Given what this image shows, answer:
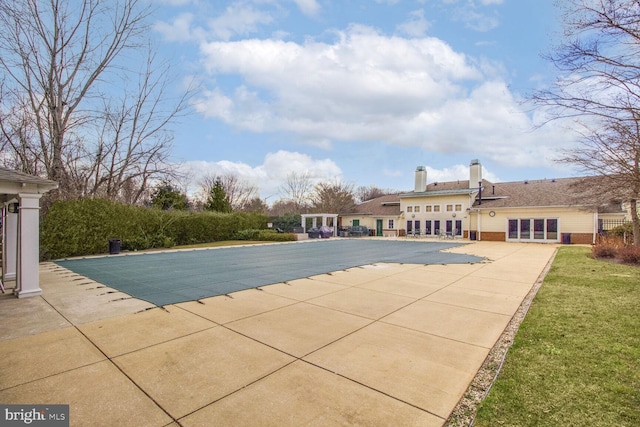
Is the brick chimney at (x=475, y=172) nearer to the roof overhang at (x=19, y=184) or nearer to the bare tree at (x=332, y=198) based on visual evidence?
the bare tree at (x=332, y=198)

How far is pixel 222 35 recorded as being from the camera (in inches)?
470

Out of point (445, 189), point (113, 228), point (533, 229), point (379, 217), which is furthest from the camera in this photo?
point (379, 217)

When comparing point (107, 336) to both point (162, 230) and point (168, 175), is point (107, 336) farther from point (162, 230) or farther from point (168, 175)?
point (168, 175)

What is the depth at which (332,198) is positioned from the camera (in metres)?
35.5

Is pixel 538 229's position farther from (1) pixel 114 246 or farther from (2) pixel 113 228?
(2) pixel 113 228

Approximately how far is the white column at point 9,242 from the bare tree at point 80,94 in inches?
387

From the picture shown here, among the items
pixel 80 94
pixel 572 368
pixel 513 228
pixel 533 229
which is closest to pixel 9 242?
pixel 572 368

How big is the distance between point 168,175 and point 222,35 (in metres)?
9.69

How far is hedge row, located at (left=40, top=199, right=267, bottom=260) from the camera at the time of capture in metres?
12.6

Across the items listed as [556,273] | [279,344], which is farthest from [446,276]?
[279,344]

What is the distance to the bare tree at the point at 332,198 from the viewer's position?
35406 millimetres

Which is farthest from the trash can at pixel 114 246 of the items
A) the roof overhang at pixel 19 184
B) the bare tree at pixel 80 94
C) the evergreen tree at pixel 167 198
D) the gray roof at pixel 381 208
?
the gray roof at pixel 381 208

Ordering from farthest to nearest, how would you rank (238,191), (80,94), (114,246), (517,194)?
(238,191)
(517,194)
(80,94)
(114,246)

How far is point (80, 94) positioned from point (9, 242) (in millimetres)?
11956
